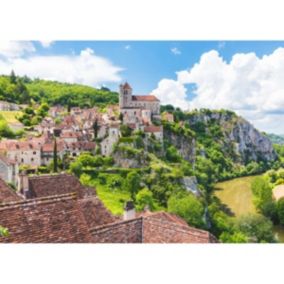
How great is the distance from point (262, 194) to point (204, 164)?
9.92 m

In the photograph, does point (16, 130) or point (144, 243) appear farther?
point (16, 130)

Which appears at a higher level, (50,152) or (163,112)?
(163,112)

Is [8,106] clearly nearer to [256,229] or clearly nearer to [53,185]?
[256,229]

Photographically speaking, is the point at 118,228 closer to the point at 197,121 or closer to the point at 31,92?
the point at 31,92

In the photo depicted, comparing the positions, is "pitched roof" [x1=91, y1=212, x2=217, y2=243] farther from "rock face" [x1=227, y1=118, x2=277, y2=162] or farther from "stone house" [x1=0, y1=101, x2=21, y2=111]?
"rock face" [x1=227, y1=118, x2=277, y2=162]

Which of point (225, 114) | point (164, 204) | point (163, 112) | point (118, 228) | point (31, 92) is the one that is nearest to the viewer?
point (118, 228)

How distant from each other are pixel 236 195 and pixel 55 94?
1507 centimetres

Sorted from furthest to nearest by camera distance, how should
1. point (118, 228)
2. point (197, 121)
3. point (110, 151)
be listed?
point (197, 121) → point (110, 151) → point (118, 228)

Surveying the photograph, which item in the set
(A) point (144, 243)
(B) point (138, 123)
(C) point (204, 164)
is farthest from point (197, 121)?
(A) point (144, 243)

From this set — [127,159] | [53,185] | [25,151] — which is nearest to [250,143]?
[127,159]

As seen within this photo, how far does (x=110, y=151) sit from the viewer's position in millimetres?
25453

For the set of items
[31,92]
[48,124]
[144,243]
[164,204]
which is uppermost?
[31,92]

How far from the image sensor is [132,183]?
2173cm

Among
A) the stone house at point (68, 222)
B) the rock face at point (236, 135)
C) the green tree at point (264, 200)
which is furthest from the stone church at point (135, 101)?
the stone house at point (68, 222)
